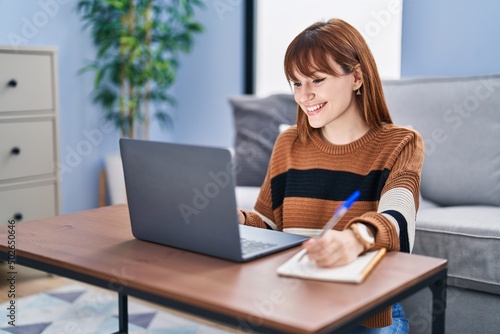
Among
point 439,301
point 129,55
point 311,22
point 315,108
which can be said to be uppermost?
point 311,22

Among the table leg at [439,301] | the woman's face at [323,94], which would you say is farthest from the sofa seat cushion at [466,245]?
the table leg at [439,301]

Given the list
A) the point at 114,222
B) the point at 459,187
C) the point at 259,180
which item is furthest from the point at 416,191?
the point at 259,180

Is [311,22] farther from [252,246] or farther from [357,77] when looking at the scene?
[252,246]

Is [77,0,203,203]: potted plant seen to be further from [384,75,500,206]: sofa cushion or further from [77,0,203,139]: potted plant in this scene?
[384,75,500,206]: sofa cushion

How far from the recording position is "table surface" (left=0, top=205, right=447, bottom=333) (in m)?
0.95

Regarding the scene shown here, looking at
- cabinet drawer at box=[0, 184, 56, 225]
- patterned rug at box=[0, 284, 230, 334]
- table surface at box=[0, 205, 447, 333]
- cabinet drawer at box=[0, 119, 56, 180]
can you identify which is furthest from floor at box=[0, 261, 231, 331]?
table surface at box=[0, 205, 447, 333]

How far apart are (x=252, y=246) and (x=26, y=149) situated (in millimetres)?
2032

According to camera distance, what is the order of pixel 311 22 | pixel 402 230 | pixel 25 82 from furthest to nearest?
1. pixel 311 22
2. pixel 25 82
3. pixel 402 230

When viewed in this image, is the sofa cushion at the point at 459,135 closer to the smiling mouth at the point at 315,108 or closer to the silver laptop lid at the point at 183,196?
the smiling mouth at the point at 315,108

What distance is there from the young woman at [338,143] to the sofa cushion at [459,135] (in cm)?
98

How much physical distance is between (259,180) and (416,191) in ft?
5.05

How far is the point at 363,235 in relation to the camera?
1205 mm

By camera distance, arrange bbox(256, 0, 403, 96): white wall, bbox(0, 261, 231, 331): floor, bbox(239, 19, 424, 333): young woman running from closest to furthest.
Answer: bbox(239, 19, 424, 333): young woman, bbox(0, 261, 231, 331): floor, bbox(256, 0, 403, 96): white wall

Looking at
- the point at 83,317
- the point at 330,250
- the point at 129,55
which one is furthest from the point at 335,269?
the point at 129,55
